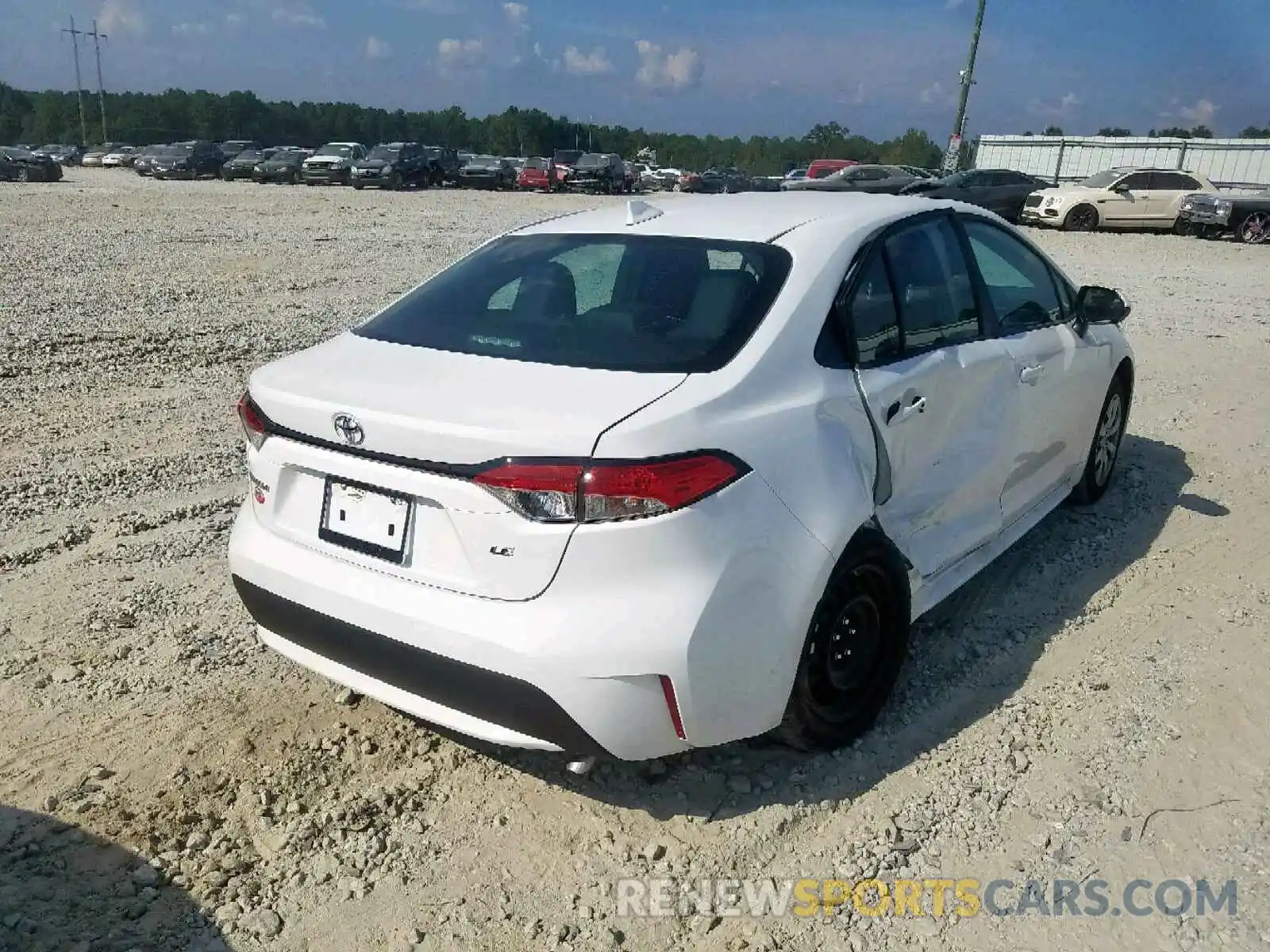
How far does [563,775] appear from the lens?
3.08 meters

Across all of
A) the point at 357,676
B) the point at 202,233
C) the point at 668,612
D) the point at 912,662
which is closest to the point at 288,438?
the point at 357,676

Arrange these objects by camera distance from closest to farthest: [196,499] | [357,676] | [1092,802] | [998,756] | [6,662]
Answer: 1. [357,676]
2. [1092,802]
3. [998,756]
4. [6,662]
5. [196,499]

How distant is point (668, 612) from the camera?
95.7 inches

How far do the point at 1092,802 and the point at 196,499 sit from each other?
4.20 m

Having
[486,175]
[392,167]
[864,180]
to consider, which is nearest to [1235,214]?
[864,180]

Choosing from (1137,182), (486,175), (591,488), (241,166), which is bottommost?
(241,166)

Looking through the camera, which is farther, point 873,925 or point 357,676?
point 357,676

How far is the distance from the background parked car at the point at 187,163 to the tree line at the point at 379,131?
4002 centimetres

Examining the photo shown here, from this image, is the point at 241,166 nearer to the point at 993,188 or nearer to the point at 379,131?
the point at 993,188

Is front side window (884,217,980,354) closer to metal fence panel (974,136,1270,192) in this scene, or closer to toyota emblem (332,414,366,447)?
toyota emblem (332,414,366,447)

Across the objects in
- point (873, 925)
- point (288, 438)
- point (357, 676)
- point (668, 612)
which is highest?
point (288, 438)

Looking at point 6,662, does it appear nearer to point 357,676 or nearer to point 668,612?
point 357,676

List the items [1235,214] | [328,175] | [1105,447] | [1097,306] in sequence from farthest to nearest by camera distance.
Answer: [328,175], [1235,214], [1105,447], [1097,306]

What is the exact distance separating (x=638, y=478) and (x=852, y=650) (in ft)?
3.84
